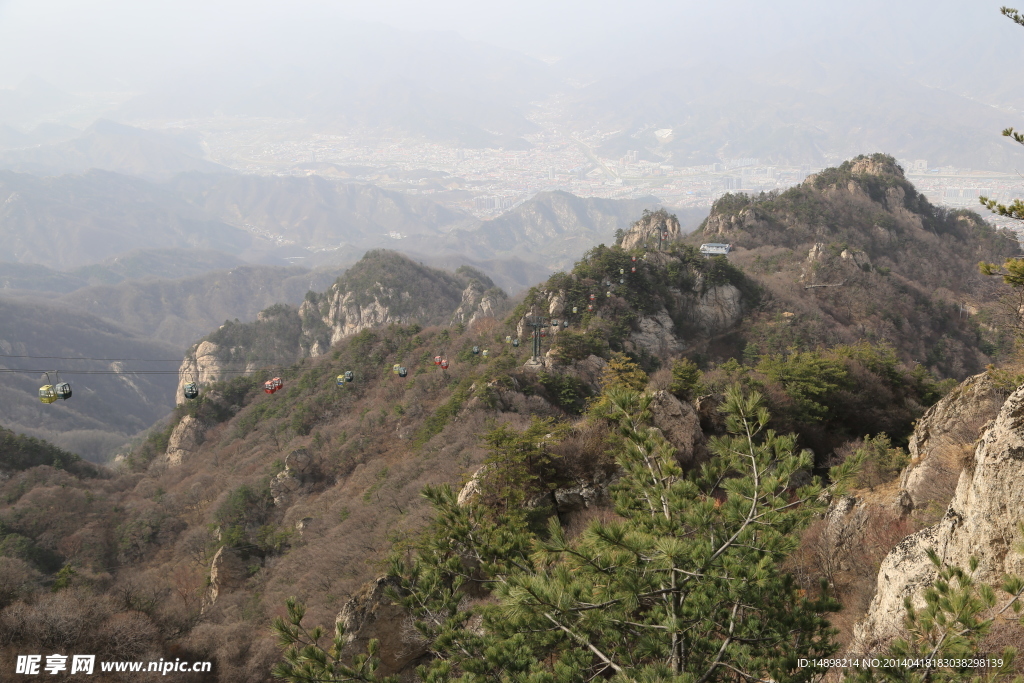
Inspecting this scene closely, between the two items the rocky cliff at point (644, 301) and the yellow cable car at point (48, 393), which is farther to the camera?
the rocky cliff at point (644, 301)

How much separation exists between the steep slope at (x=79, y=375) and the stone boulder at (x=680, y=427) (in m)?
117

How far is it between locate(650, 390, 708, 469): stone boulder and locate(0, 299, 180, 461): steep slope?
383 feet

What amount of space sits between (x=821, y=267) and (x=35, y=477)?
66.0m

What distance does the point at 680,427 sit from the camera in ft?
58.7

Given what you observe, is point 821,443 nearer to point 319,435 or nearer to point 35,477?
point 319,435

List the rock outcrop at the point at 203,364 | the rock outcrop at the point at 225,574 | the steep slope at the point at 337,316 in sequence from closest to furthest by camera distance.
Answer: the rock outcrop at the point at 225,574
the rock outcrop at the point at 203,364
the steep slope at the point at 337,316

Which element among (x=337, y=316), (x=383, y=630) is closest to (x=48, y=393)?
(x=383, y=630)

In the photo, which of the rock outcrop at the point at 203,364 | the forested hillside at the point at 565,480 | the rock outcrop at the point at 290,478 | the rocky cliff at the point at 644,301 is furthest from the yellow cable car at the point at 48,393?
the rock outcrop at the point at 203,364

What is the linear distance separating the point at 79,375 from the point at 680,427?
571 feet

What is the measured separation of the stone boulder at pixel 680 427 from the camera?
57.4 feet

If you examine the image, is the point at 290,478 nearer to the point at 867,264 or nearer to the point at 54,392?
the point at 54,392

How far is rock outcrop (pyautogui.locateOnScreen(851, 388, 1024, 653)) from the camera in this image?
7.13m

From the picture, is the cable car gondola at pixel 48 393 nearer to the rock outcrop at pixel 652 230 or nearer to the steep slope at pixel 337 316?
the rock outcrop at pixel 652 230

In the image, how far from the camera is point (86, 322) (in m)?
163
